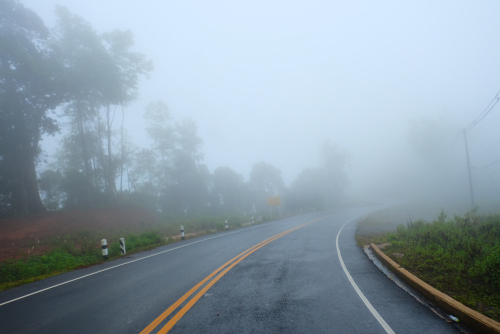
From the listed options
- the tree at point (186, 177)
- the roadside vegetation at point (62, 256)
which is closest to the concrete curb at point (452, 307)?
the roadside vegetation at point (62, 256)

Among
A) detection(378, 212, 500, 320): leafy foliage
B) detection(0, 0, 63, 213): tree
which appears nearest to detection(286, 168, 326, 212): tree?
detection(0, 0, 63, 213): tree

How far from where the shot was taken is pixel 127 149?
158 feet

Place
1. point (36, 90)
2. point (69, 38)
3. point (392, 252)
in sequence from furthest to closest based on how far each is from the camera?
point (69, 38)
point (36, 90)
point (392, 252)

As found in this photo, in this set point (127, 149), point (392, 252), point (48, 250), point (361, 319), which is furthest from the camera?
point (127, 149)

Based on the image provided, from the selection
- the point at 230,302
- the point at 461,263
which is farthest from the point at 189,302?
the point at 461,263

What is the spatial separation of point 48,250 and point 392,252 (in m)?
16.4

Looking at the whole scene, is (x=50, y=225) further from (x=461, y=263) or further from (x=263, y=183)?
(x=263, y=183)

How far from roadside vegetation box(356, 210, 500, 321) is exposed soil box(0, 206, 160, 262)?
15400 mm

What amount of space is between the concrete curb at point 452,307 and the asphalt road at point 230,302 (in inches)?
11.8

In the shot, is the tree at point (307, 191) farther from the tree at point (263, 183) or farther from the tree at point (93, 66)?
the tree at point (93, 66)

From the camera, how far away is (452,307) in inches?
190

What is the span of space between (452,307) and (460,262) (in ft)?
11.2

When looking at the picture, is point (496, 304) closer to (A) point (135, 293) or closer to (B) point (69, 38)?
(A) point (135, 293)

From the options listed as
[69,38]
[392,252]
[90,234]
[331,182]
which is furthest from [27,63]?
[331,182]
